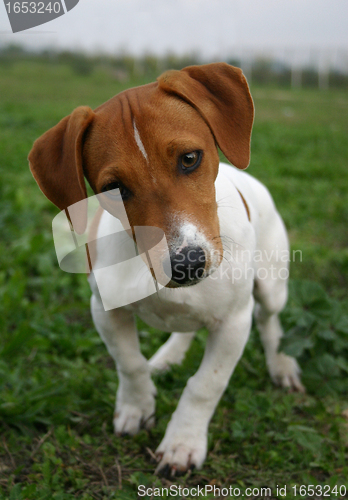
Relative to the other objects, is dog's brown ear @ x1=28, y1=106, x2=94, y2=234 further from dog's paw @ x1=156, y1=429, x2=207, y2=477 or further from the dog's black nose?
dog's paw @ x1=156, y1=429, x2=207, y2=477

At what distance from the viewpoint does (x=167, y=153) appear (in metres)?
2.13

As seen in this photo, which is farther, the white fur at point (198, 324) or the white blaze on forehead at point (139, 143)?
the white fur at point (198, 324)

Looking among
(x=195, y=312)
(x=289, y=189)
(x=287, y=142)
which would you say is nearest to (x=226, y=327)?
(x=195, y=312)

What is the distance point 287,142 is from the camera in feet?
30.3

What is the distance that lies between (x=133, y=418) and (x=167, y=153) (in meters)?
1.69

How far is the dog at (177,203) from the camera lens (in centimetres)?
213

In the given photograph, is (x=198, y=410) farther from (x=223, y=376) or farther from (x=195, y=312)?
(x=195, y=312)

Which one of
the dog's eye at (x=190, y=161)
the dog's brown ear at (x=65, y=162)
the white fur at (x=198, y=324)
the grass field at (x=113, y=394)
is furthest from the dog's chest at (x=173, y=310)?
the grass field at (x=113, y=394)

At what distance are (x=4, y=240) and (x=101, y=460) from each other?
2865 mm

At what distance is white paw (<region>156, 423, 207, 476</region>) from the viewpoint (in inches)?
108

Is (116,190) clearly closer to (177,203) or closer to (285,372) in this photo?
(177,203)
